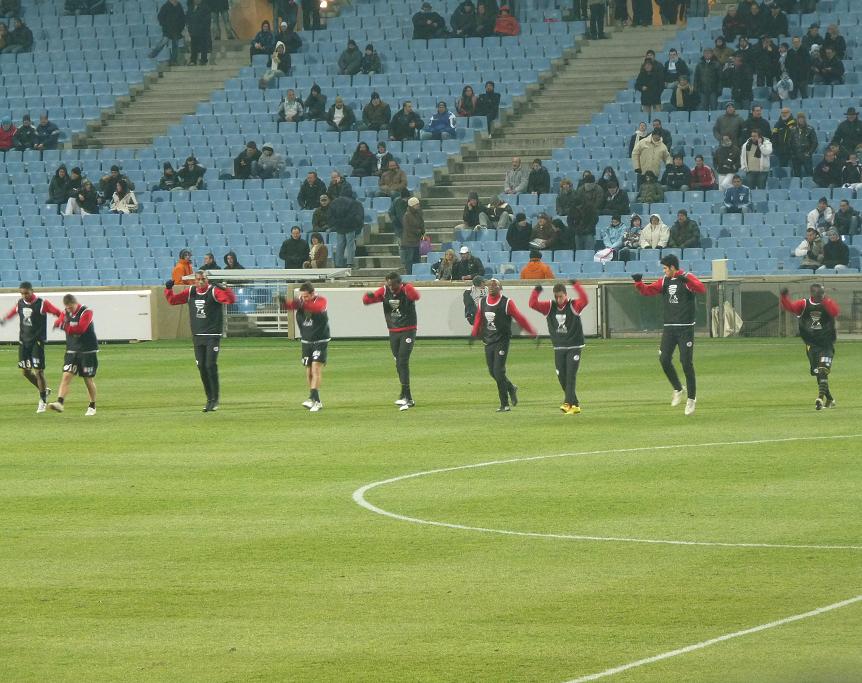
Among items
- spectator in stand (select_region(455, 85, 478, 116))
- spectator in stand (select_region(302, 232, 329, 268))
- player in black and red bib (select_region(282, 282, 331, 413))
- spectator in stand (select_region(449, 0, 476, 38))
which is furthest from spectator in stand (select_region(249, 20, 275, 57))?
player in black and red bib (select_region(282, 282, 331, 413))

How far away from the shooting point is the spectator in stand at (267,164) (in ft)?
152

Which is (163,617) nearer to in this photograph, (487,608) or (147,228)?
(487,608)

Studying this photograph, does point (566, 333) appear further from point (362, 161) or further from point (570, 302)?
point (362, 161)

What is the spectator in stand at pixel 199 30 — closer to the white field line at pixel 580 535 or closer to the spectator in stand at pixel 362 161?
the spectator in stand at pixel 362 161

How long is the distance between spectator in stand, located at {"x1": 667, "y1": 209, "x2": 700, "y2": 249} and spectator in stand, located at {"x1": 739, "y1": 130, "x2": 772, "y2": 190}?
255 centimetres

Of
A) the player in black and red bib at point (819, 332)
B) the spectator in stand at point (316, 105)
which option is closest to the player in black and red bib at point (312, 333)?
the player in black and red bib at point (819, 332)

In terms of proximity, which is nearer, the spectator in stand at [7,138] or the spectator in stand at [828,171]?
the spectator in stand at [828,171]

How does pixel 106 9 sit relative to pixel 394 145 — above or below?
above

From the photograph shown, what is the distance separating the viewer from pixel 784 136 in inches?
1598

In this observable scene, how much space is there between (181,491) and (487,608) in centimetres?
637

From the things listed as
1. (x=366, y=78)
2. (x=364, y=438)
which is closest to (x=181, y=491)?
(x=364, y=438)

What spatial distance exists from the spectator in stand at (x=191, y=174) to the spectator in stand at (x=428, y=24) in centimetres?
757

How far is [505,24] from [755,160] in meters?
10.7

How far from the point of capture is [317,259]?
41469 millimetres
